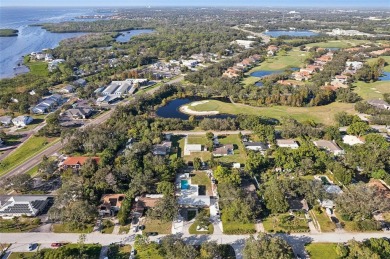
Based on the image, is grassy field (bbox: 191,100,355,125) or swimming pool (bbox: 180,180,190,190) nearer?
Answer: swimming pool (bbox: 180,180,190,190)

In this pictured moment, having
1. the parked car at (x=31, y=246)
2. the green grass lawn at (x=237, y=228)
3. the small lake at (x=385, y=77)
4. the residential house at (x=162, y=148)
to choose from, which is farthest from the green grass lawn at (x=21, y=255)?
the small lake at (x=385, y=77)

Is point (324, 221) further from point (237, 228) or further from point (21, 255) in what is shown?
point (21, 255)

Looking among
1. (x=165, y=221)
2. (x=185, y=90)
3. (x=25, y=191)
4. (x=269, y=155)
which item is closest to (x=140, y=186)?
(x=165, y=221)

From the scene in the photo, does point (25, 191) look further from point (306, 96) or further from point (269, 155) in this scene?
point (306, 96)

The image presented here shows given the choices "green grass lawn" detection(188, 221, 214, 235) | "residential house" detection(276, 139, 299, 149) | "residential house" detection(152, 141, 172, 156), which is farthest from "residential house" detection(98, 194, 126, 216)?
"residential house" detection(276, 139, 299, 149)

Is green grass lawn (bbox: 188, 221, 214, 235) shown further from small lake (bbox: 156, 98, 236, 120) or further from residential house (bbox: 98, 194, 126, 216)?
small lake (bbox: 156, 98, 236, 120)

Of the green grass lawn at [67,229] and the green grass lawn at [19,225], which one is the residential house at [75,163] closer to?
the green grass lawn at [19,225]

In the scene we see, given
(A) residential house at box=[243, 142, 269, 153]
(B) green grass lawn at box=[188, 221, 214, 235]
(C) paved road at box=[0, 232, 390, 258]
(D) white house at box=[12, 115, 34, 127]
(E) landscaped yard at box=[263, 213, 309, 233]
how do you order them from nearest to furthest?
(C) paved road at box=[0, 232, 390, 258], (B) green grass lawn at box=[188, 221, 214, 235], (E) landscaped yard at box=[263, 213, 309, 233], (A) residential house at box=[243, 142, 269, 153], (D) white house at box=[12, 115, 34, 127]
